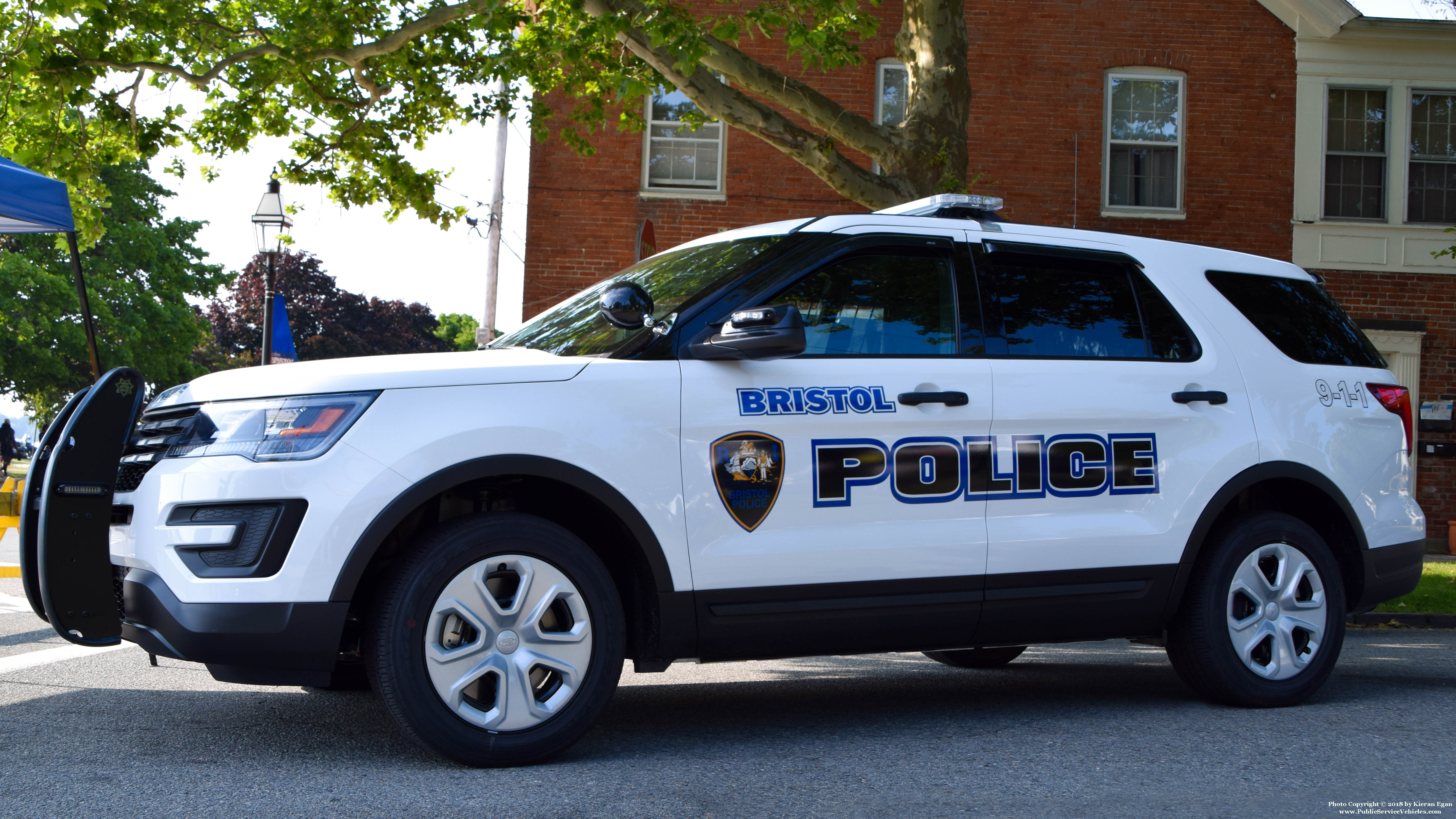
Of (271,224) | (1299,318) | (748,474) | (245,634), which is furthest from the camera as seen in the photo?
(271,224)

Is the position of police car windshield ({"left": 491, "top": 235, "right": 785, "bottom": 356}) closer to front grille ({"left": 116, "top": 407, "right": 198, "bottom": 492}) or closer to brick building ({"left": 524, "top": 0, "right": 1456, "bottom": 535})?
front grille ({"left": 116, "top": 407, "right": 198, "bottom": 492})

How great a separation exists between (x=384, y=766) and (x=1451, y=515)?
17.0 meters

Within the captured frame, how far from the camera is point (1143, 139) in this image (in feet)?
56.1

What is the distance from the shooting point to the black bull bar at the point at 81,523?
3895 millimetres

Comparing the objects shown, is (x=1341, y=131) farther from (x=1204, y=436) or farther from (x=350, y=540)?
(x=350, y=540)

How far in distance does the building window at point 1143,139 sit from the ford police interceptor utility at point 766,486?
39.6 feet

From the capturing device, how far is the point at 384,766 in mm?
4031

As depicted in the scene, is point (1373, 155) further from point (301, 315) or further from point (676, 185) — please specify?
point (301, 315)

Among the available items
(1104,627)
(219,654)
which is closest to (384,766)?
(219,654)

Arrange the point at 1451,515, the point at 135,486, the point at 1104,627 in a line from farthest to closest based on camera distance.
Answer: the point at 1451,515
the point at 1104,627
the point at 135,486

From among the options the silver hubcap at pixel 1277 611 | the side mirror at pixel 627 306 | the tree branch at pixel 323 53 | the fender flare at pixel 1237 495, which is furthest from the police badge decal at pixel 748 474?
the tree branch at pixel 323 53

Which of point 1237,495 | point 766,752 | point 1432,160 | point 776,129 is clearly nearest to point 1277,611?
point 1237,495

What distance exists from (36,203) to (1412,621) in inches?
384

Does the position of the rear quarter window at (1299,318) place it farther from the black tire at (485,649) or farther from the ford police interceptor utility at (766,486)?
the black tire at (485,649)
